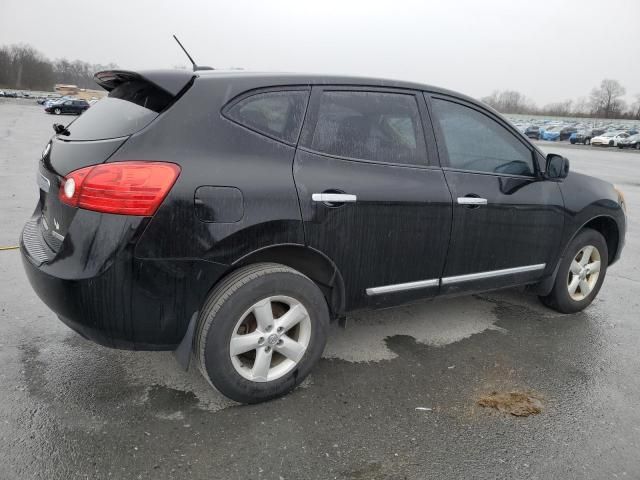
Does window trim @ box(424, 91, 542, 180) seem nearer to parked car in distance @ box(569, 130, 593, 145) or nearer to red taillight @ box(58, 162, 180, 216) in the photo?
red taillight @ box(58, 162, 180, 216)

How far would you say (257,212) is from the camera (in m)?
2.54

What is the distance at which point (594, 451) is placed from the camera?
8.38 ft

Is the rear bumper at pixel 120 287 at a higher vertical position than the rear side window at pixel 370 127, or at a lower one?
lower

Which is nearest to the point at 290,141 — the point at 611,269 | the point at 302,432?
the point at 302,432

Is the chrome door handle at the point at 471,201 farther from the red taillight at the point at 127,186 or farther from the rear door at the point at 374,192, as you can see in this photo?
the red taillight at the point at 127,186

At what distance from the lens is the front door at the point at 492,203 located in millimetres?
3387

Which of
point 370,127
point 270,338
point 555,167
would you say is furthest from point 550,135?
point 270,338

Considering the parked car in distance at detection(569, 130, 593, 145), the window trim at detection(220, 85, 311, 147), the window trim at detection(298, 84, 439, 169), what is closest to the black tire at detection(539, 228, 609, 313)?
the window trim at detection(298, 84, 439, 169)

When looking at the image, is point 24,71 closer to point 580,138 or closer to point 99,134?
point 580,138

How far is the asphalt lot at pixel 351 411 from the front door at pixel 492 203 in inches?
22.2

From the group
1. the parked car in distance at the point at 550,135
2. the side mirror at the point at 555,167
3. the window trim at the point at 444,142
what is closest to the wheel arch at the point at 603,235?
the side mirror at the point at 555,167

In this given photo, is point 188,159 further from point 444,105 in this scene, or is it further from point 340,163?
point 444,105

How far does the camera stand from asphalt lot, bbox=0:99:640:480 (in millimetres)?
2355

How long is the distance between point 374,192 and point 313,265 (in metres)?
0.55
